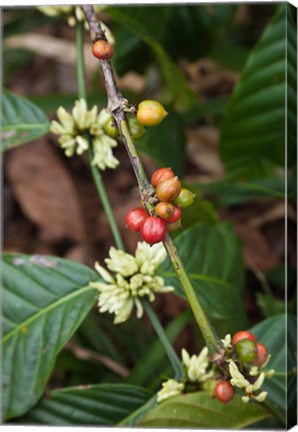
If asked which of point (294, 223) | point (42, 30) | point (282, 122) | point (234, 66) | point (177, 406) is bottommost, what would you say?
point (177, 406)

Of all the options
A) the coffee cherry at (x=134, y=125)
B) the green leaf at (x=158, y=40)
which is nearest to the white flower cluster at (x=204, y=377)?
the coffee cherry at (x=134, y=125)

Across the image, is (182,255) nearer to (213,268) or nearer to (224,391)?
(213,268)

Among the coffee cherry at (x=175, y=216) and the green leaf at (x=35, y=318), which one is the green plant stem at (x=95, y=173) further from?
the coffee cherry at (x=175, y=216)

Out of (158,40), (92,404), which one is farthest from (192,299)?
(158,40)

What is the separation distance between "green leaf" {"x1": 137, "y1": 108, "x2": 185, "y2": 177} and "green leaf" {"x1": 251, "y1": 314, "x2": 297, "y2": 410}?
0.21 meters

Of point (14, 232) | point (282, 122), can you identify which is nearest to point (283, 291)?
point (282, 122)

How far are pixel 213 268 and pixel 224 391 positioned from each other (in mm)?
222

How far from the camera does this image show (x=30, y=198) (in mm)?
1331

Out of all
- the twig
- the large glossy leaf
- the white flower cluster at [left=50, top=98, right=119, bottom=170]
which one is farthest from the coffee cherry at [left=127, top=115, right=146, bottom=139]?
Answer: the large glossy leaf

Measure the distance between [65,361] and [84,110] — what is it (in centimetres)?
33

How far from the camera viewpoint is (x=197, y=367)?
847mm

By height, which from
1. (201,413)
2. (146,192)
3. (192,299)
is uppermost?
(146,192)

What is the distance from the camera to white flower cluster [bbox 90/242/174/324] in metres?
0.86

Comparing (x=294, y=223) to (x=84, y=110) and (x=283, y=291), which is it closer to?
(x=283, y=291)
